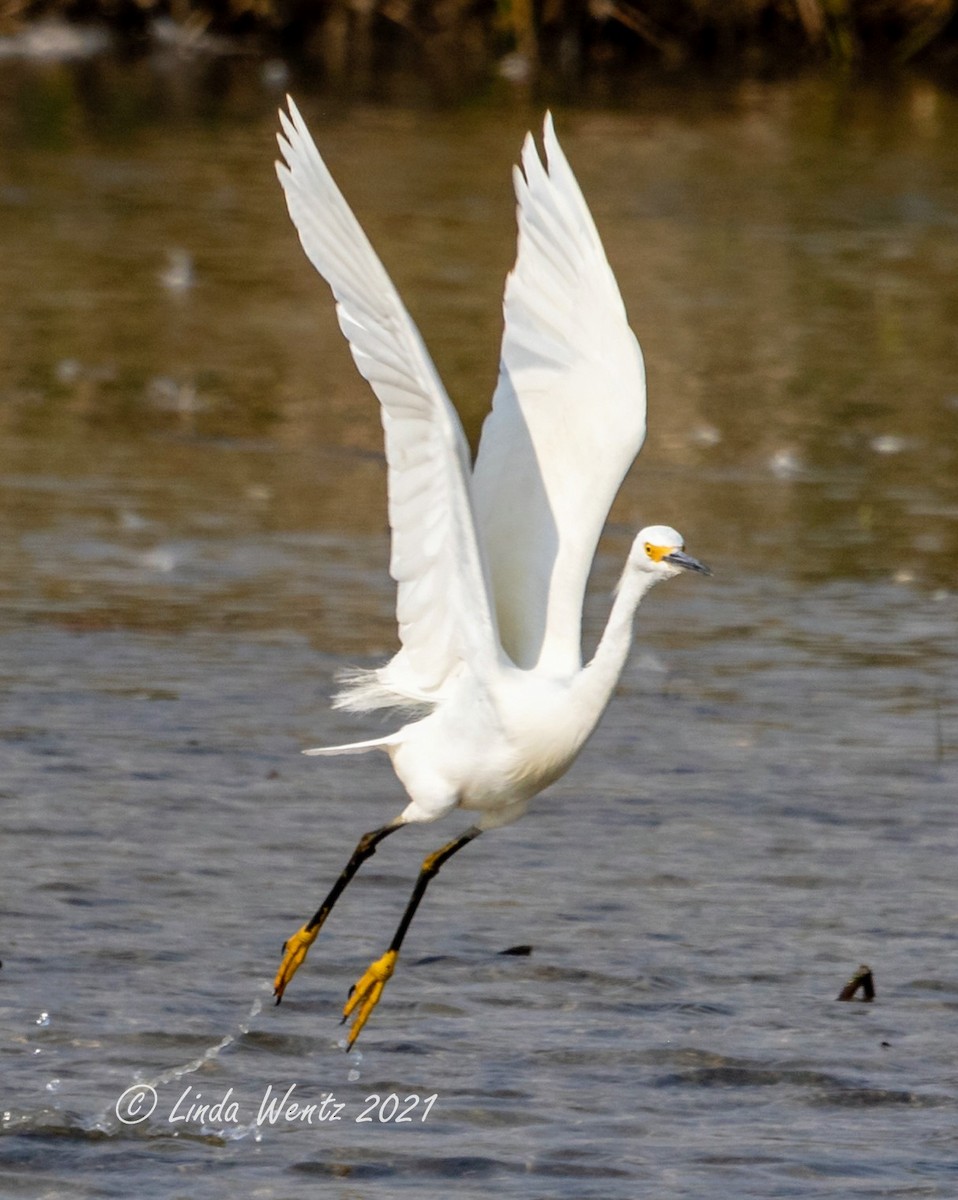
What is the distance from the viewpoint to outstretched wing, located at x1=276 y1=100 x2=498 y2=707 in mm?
5125

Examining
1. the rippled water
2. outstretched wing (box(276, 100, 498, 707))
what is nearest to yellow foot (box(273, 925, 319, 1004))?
the rippled water

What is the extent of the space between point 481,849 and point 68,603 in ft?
8.62

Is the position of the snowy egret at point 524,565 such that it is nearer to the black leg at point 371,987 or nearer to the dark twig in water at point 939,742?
the black leg at point 371,987

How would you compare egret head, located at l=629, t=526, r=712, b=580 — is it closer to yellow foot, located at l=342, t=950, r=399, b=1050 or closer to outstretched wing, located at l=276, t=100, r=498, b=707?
outstretched wing, located at l=276, t=100, r=498, b=707

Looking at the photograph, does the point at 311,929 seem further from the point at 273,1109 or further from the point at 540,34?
the point at 540,34

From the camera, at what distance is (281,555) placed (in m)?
10.1

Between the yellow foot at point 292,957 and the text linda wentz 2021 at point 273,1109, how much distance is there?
0.36 meters

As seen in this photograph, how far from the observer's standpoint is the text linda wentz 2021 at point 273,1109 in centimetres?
559

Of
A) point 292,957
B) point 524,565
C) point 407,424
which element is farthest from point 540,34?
point 407,424

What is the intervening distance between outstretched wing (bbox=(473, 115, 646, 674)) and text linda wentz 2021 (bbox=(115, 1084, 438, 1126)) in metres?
1.03

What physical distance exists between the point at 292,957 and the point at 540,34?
21.6 meters

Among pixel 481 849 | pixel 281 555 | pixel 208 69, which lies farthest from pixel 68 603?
pixel 208 69

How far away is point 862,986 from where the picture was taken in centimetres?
625

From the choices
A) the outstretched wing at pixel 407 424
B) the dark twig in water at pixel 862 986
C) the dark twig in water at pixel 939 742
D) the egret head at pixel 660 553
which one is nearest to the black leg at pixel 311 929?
the outstretched wing at pixel 407 424
